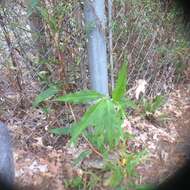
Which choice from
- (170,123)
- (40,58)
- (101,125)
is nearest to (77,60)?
(40,58)

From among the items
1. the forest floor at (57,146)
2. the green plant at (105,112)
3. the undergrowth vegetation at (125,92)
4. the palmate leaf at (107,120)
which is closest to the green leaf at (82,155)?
the undergrowth vegetation at (125,92)

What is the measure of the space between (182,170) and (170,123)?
75cm

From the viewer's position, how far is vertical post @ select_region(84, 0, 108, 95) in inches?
103

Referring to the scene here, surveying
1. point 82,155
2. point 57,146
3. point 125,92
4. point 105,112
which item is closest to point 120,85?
point 105,112

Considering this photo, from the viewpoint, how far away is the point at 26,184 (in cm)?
282

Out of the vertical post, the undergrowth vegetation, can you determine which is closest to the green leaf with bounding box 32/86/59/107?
the undergrowth vegetation

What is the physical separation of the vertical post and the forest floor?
526mm

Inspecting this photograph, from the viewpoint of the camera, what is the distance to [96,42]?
8.77 ft

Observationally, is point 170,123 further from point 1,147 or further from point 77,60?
point 1,147

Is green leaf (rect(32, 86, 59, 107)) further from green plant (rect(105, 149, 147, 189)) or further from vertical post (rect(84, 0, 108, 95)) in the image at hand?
green plant (rect(105, 149, 147, 189))

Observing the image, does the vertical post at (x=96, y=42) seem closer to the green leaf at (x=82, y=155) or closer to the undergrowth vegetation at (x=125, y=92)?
the undergrowth vegetation at (x=125, y=92)

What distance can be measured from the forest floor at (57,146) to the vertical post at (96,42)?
1.73 feet

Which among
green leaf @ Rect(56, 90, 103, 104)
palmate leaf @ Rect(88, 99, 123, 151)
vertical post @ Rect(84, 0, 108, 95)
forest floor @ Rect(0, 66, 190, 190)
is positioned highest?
vertical post @ Rect(84, 0, 108, 95)

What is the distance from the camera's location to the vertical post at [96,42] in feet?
8.57
